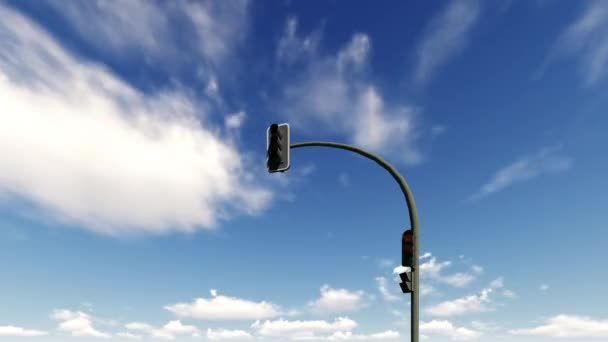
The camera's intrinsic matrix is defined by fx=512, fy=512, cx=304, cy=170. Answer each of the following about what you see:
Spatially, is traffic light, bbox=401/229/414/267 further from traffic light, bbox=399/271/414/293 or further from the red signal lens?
traffic light, bbox=399/271/414/293

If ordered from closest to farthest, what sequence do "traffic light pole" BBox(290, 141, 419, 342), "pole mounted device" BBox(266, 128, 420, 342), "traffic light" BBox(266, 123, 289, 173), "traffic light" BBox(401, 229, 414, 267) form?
"traffic light pole" BBox(290, 141, 419, 342) → "pole mounted device" BBox(266, 128, 420, 342) → "traffic light" BBox(401, 229, 414, 267) → "traffic light" BBox(266, 123, 289, 173)

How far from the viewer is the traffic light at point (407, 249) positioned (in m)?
11.7

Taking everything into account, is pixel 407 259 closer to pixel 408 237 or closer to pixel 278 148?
pixel 408 237

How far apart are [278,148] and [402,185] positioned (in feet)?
10.1

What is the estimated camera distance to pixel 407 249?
1175cm

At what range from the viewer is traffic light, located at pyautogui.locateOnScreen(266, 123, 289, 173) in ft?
39.7

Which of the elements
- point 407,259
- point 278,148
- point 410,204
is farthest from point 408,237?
point 278,148

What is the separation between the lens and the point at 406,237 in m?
11.8

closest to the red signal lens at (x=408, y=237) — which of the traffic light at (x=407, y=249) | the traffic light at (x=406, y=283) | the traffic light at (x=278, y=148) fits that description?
the traffic light at (x=407, y=249)

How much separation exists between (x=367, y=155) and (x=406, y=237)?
2.17 m

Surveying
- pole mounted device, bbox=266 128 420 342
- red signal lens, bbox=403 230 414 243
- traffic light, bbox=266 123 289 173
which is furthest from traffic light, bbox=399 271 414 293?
traffic light, bbox=266 123 289 173

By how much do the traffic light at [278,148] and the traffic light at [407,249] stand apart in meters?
3.20

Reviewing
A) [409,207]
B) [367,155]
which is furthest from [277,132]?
[409,207]

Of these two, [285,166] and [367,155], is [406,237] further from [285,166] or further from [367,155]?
[285,166]
